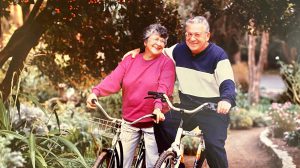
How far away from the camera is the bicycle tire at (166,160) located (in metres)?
4.65

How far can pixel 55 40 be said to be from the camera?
8.29 metres

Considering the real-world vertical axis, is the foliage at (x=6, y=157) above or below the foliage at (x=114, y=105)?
above

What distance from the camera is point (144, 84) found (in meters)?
5.36

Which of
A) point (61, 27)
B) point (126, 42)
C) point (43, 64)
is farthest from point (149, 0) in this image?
point (43, 64)

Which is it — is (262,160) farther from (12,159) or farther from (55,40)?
(12,159)

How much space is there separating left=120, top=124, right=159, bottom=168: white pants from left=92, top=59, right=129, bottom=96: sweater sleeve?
0.33 metres

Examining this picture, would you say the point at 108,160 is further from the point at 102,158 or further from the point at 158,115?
the point at 158,115

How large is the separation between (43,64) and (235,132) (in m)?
5.46

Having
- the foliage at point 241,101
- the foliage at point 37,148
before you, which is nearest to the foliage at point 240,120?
the foliage at point 241,101

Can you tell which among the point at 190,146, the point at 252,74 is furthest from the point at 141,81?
the point at 252,74

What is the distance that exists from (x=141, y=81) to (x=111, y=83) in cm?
26

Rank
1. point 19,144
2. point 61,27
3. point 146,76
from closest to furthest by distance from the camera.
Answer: point 146,76 → point 19,144 → point 61,27

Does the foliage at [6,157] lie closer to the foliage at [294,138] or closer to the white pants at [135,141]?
the white pants at [135,141]

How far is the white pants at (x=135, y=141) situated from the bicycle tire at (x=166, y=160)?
1.55ft
